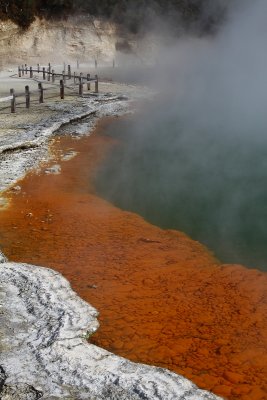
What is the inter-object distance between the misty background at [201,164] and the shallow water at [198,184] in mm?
18

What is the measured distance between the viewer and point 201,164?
12945mm

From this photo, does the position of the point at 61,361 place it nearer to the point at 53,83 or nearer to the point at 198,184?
the point at 198,184

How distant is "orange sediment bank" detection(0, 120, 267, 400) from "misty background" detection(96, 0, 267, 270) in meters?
0.90

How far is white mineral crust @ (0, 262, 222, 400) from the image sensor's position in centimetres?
389

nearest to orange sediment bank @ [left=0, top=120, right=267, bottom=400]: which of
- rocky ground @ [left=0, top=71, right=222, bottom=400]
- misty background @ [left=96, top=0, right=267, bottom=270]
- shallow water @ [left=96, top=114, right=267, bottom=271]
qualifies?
rocky ground @ [left=0, top=71, right=222, bottom=400]

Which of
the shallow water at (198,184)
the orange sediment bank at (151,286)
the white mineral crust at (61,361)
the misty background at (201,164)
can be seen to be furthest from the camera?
the misty background at (201,164)

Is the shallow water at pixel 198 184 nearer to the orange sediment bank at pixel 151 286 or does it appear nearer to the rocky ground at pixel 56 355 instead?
the orange sediment bank at pixel 151 286

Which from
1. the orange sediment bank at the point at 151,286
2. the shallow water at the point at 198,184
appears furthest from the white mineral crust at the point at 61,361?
the shallow water at the point at 198,184

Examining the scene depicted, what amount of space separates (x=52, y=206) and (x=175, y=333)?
4.48 meters

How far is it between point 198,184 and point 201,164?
187 cm

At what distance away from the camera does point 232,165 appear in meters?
12.9

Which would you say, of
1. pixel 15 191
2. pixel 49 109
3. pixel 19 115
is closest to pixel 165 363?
pixel 15 191

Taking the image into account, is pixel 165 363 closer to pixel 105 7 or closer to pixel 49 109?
pixel 49 109

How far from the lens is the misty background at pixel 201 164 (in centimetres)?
870
